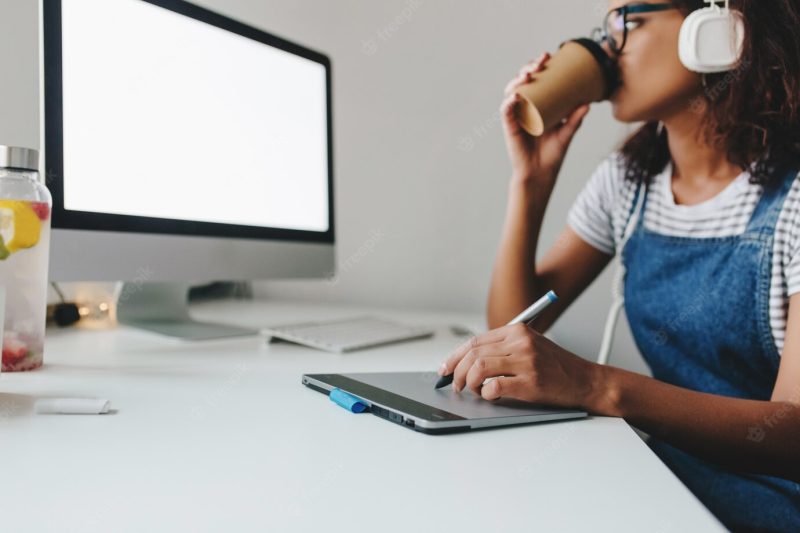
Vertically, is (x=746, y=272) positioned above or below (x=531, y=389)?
above

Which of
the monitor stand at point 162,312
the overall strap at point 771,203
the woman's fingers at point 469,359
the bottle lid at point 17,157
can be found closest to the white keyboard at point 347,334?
the monitor stand at point 162,312

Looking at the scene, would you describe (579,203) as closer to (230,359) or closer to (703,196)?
(703,196)

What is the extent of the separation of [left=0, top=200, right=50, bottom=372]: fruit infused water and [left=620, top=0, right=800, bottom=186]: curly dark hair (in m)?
0.91

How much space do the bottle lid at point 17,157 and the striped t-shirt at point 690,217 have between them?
2.93 ft

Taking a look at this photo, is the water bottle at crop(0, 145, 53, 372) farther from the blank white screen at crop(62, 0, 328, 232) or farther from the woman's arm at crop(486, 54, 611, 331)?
the woman's arm at crop(486, 54, 611, 331)

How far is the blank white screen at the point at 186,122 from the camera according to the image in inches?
30.7

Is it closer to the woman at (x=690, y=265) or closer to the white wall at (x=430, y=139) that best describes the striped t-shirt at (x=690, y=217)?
the woman at (x=690, y=265)

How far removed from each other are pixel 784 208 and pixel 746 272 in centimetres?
10

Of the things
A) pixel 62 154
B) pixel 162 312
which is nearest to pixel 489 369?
pixel 62 154

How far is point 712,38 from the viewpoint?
32.2 inches

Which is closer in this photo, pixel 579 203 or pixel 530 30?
pixel 579 203

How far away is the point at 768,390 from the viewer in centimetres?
82

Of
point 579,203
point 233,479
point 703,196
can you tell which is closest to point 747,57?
point 703,196

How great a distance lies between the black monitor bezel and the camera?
28.9 inches
